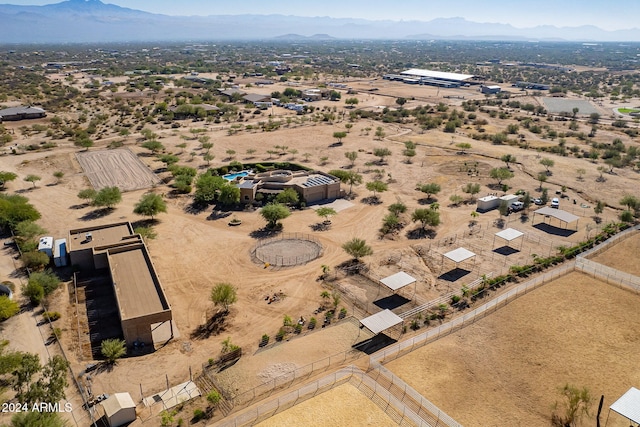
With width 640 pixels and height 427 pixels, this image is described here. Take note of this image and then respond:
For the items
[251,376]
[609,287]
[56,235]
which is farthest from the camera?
[56,235]

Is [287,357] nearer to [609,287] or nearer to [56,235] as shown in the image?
[609,287]

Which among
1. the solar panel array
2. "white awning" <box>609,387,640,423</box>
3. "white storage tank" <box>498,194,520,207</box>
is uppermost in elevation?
the solar panel array

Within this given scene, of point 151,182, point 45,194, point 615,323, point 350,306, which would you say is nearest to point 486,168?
point 615,323

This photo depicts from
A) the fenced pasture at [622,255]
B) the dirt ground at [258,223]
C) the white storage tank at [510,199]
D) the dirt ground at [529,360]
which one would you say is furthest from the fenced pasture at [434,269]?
the white storage tank at [510,199]

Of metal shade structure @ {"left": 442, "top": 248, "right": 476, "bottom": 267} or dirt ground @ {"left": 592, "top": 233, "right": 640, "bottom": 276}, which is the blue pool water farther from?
dirt ground @ {"left": 592, "top": 233, "right": 640, "bottom": 276}

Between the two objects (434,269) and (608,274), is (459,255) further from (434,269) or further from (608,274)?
(608,274)

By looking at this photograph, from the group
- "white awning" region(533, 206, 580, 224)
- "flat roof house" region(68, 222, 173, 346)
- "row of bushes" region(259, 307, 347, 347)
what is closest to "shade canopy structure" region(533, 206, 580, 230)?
"white awning" region(533, 206, 580, 224)
